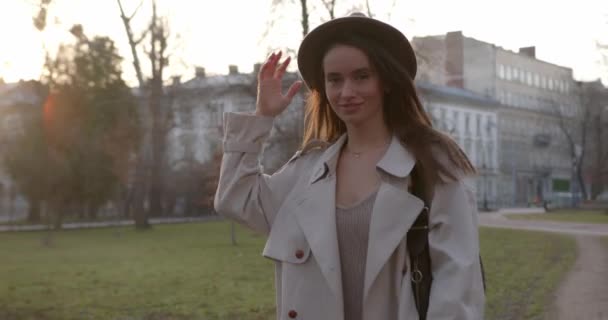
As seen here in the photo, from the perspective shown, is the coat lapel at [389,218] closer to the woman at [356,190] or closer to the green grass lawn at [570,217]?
the woman at [356,190]

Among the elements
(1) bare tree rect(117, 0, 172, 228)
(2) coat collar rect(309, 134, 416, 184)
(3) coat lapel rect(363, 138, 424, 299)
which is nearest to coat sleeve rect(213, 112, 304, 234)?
(2) coat collar rect(309, 134, 416, 184)

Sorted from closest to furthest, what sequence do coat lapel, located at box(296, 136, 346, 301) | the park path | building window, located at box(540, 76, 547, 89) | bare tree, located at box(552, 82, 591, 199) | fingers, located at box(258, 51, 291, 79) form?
1. coat lapel, located at box(296, 136, 346, 301)
2. fingers, located at box(258, 51, 291, 79)
3. the park path
4. bare tree, located at box(552, 82, 591, 199)
5. building window, located at box(540, 76, 547, 89)

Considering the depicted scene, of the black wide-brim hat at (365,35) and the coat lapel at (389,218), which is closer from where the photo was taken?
the coat lapel at (389,218)

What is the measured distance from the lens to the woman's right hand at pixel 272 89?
2.80 metres

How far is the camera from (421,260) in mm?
2406

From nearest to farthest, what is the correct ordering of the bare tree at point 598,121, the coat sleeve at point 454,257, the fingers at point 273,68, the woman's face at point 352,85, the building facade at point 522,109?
the coat sleeve at point 454,257 → the woman's face at point 352,85 → the fingers at point 273,68 → the bare tree at point 598,121 → the building facade at point 522,109

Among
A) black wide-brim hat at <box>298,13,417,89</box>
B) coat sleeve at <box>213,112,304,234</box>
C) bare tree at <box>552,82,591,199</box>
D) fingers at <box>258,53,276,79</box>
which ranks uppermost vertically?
bare tree at <box>552,82,591,199</box>

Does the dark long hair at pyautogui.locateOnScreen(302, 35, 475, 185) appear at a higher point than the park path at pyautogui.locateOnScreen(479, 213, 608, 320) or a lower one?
higher

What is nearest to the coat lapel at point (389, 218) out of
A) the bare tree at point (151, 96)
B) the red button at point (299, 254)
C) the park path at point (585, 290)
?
the red button at point (299, 254)

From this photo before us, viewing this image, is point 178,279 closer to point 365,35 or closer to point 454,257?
point 365,35

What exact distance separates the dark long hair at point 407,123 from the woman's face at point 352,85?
0.03m

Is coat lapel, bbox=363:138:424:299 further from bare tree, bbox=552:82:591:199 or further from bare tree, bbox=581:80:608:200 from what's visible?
bare tree, bbox=552:82:591:199

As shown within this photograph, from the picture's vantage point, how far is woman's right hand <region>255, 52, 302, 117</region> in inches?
110

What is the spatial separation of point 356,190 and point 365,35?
514 mm
